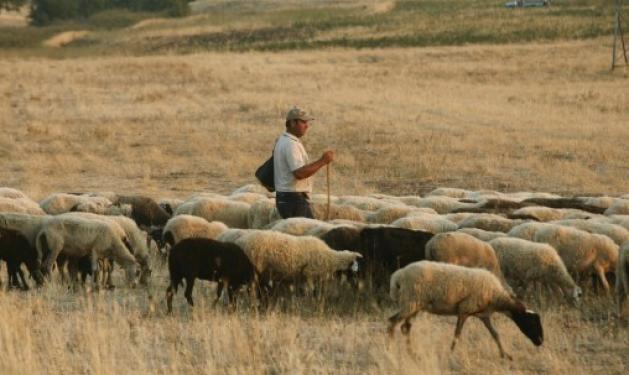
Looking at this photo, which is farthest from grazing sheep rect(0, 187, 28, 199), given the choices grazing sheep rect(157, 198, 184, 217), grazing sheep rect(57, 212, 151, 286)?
grazing sheep rect(57, 212, 151, 286)

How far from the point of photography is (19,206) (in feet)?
46.5

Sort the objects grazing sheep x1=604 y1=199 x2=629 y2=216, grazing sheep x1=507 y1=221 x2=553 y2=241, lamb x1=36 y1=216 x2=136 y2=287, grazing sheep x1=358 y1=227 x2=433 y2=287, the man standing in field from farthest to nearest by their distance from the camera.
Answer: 1. grazing sheep x1=604 y1=199 x2=629 y2=216
2. grazing sheep x1=507 y1=221 x2=553 y2=241
3. the man standing in field
4. lamb x1=36 y1=216 x2=136 y2=287
5. grazing sheep x1=358 y1=227 x2=433 y2=287

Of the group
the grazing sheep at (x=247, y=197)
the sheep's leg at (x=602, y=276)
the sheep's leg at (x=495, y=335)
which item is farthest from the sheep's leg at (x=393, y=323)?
the grazing sheep at (x=247, y=197)

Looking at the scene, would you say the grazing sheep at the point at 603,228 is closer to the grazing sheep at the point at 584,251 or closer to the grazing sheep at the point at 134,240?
Answer: the grazing sheep at the point at 584,251

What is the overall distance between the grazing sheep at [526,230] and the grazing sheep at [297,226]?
2.10 meters

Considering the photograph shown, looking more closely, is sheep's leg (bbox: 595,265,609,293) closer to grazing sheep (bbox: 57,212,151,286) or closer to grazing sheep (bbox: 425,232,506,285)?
grazing sheep (bbox: 425,232,506,285)

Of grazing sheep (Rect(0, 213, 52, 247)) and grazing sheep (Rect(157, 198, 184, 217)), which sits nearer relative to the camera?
grazing sheep (Rect(0, 213, 52, 247))

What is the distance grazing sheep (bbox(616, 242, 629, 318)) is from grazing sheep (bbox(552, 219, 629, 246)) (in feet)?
5.28

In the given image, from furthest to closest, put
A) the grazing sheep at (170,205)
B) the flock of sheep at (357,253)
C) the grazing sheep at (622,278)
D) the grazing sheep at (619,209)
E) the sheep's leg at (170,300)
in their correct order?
the grazing sheep at (170,205), the grazing sheep at (619,209), the grazing sheep at (622,278), the sheep's leg at (170,300), the flock of sheep at (357,253)

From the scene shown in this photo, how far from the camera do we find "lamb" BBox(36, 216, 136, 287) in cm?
1176

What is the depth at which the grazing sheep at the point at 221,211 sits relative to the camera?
567 inches

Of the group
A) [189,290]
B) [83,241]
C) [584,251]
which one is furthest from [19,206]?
[584,251]

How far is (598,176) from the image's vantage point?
2209 centimetres

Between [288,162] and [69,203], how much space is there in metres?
4.35
